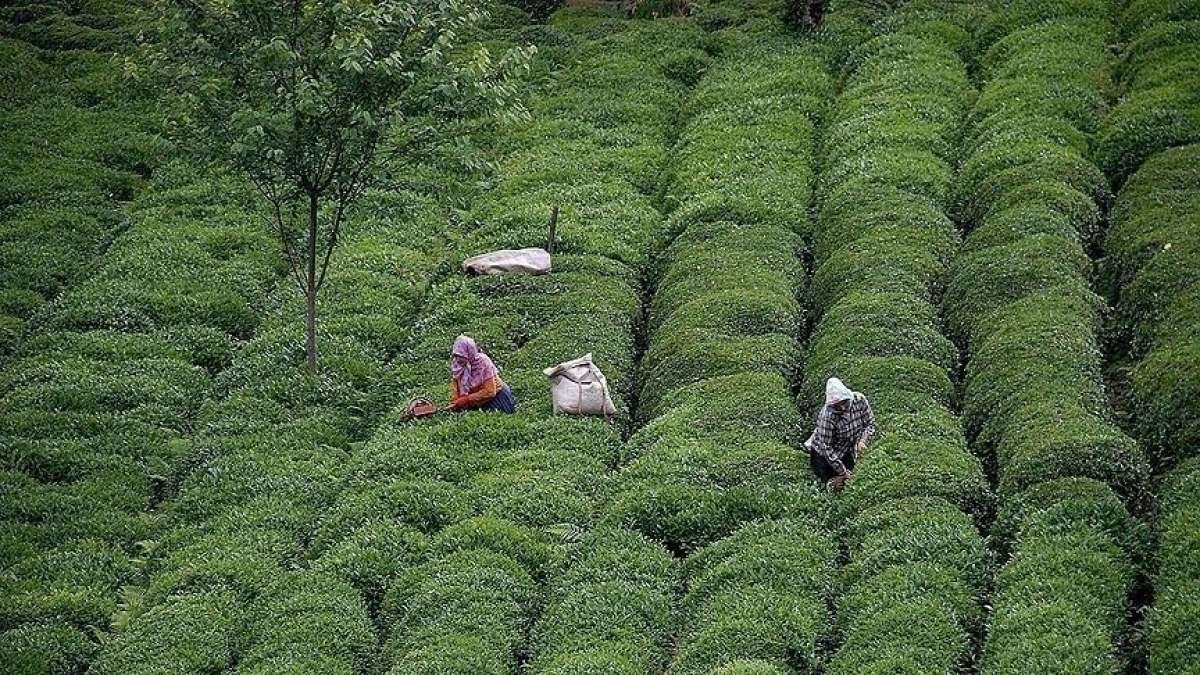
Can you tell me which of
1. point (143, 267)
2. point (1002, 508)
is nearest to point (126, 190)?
point (143, 267)

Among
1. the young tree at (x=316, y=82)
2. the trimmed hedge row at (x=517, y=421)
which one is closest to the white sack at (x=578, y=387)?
the trimmed hedge row at (x=517, y=421)

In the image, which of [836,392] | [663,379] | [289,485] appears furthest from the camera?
[663,379]

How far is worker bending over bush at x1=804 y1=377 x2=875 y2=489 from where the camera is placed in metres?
29.7

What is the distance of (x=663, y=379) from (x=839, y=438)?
19.5 ft

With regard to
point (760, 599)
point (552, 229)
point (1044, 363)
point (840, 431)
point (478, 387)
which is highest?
point (1044, 363)

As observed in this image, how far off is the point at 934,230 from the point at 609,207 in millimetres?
9480

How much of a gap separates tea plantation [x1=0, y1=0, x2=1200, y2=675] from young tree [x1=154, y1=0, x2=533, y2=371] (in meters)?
0.98

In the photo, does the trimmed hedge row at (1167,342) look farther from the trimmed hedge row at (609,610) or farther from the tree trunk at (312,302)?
the tree trunk at (312,302)

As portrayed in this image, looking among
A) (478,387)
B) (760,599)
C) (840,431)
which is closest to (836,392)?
(840,431)

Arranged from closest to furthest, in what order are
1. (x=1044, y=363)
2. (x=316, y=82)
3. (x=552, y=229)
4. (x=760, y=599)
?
(x=760, y=599), (x=1044, y=363), (x=316, y=82), (x=552, y=229)

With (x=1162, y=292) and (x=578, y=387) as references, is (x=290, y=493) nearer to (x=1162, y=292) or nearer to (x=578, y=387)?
(x=578, y=387)

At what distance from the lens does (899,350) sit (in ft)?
111

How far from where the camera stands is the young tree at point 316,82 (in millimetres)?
34406

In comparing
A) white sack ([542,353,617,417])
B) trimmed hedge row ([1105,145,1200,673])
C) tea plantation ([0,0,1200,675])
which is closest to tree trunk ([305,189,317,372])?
tea plantation ([0,0,1200,675])
